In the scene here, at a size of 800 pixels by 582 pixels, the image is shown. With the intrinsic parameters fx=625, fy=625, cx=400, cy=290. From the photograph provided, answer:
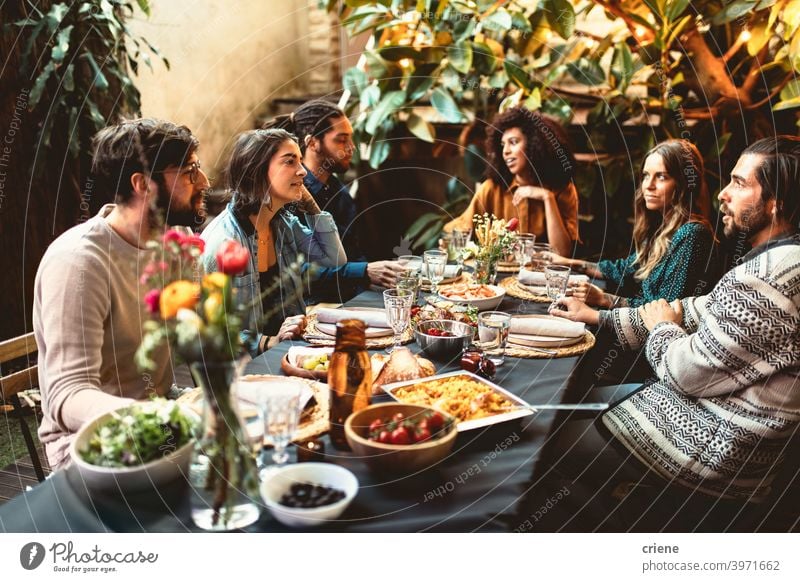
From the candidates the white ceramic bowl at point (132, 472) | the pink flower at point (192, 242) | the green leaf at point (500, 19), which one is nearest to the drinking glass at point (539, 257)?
the green leaf at point (500, 19)

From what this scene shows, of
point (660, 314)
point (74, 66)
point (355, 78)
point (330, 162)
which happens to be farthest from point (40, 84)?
point (660, 314)

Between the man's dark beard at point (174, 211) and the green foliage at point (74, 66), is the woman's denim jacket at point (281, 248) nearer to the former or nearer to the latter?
the man's dark beard at point (174, 211)

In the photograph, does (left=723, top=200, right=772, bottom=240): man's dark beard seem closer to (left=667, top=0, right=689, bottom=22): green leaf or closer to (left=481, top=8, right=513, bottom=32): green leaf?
(left=667, top=0, right=689, bottom=22): green leaf

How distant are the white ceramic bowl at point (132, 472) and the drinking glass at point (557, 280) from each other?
1.18m

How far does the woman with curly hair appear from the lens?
186cm

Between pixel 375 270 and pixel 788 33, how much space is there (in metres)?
1.56

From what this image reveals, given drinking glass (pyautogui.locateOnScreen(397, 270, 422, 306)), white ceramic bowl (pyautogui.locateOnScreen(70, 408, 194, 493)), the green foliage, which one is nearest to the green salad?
white ceramic bowl (pyautogui.locateOnScreen(70, 408, 194, 493))

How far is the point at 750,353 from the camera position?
1191 millimetres

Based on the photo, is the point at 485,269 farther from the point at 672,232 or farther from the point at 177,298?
the point at 177,298

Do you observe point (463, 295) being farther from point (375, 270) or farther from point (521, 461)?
point (521, 461)

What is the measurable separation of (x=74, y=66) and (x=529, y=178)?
6.63ft

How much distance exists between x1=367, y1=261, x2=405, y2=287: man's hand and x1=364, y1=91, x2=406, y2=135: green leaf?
3.84 feet

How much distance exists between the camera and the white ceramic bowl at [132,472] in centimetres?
83
